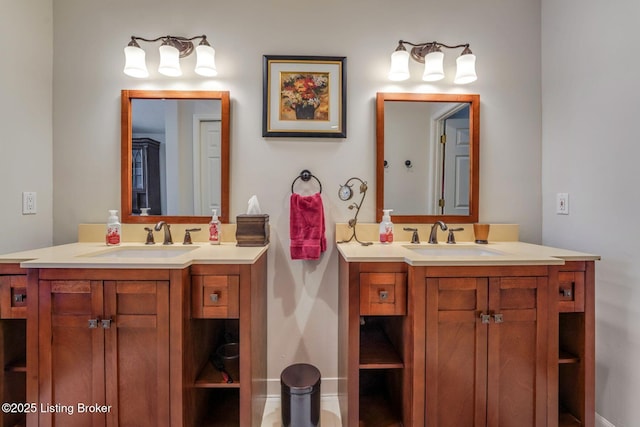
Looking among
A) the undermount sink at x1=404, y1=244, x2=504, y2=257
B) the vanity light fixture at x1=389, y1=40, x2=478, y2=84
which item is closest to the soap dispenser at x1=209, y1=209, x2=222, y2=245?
the undermount sink at x1=404, y1=244, x2=504, y2=257

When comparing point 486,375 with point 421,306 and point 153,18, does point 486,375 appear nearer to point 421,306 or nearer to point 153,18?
point 421,306

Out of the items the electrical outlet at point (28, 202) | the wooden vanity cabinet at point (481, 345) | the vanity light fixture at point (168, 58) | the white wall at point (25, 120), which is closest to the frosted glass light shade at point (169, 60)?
the vanity light fixture at point (168, 58)

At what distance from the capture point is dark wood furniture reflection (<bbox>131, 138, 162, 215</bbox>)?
175 cm

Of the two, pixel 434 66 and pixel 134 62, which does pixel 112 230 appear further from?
pixel 434 66

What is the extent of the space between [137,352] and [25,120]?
1398 mm

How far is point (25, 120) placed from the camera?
158 centimetres

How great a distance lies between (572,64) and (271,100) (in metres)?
1.66

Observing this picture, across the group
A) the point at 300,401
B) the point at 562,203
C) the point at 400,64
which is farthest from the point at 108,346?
the point at 562,203

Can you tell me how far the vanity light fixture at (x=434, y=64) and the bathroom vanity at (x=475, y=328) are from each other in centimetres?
105

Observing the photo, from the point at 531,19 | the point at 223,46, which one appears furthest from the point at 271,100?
the point at 531,19

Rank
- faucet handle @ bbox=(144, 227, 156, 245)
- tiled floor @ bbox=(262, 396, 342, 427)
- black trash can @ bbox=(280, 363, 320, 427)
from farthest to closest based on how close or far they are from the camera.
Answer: faucet handle @ bbox=(144, 227, 156, 245) → tiled floor @ bbox=(262, 396, 342, 427) → black trash can @ bbox=(280, 363, 320, 427)

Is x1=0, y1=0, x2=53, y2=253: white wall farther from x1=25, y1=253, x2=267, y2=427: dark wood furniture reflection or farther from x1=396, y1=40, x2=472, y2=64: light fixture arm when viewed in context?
x1=396, y1=40, x2=472, y2=64: light fixture arm

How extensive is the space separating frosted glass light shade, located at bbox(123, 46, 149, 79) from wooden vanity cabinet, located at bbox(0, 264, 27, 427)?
1.10 m

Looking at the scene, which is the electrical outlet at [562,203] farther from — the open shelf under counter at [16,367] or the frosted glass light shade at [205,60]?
the open shelf under counter at [16,367]
